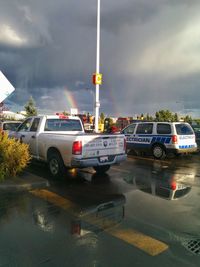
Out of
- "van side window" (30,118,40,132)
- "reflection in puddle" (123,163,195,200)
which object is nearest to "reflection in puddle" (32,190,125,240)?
"reflection in puddle" (123,163,195,200)

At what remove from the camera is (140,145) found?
46.0 feet

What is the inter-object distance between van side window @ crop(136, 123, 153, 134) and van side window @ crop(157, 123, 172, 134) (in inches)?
18.3

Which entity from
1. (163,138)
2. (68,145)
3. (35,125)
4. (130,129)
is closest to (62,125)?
(35,125)

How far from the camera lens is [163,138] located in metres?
12.9

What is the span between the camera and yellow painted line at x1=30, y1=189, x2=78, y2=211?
5.64m

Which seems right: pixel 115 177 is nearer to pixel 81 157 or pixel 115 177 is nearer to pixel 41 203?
pixel 81 157

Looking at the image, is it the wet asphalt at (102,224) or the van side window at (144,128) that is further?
the van side window at (144,128)

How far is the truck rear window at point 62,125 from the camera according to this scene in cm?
943

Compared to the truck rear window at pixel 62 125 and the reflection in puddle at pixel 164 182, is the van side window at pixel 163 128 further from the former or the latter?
the truck rear window at pixel 62 125

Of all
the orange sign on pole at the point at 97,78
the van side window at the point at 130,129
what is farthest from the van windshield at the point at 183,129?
the orange sign on pole at the point at 97,78

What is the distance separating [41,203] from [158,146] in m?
8.42

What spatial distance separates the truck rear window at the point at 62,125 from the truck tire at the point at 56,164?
1290mm

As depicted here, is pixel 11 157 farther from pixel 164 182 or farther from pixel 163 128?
pixel 163 128

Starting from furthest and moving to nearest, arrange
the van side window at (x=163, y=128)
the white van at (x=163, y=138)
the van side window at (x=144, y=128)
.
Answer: the van side window at (x=144, y=128) → the van side window at (x=163, y=128) → the white van at (x=163, y=138)
